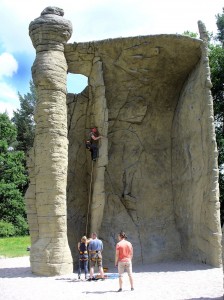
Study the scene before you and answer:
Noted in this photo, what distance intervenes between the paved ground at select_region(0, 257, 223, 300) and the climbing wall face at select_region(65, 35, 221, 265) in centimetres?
161

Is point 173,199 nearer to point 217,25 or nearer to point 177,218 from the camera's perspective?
point 177,218

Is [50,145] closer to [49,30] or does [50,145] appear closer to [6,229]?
[49,30]

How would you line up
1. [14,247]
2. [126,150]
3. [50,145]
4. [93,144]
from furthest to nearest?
[14,247]
[126,150]
[93,144]
[50,145]

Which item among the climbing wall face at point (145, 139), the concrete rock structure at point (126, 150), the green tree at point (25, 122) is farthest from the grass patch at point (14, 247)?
the green tree at point (25, 122)

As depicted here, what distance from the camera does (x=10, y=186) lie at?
31.6m

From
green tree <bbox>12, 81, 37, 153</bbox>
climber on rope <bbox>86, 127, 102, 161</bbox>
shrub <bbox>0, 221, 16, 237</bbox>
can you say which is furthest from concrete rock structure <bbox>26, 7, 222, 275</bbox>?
green tree <bbox>12, 81, 37, 153</bbox>

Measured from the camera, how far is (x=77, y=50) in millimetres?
13789

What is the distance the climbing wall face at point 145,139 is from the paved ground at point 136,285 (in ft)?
5.29

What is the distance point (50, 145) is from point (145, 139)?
13.0 feet

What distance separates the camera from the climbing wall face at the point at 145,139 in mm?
13781

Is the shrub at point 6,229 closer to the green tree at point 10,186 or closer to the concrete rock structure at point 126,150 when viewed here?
the green tree at point 10,186

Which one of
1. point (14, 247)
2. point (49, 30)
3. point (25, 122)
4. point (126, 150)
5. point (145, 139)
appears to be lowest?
point (14, 247)

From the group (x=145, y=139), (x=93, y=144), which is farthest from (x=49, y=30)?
(x=145, y=139)

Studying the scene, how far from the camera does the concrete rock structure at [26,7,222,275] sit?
12.7 m
